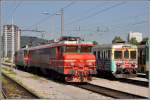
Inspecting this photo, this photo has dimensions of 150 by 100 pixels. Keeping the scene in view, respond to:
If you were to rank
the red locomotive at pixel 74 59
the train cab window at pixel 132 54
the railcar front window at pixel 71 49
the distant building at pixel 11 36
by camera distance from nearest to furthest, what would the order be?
the red locomotive at pixel 74 59, the railcar front window at pixel 71 49, the train cab window at pixel 132 54, the distant building at pixel 11 36

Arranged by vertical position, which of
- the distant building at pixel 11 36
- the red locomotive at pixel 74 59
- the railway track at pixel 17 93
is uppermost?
the distant building at pixel 11 36

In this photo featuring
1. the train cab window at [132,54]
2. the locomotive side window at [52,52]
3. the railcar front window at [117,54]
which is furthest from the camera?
the train cab window at [132,54]

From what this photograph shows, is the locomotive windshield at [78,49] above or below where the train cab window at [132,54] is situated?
above

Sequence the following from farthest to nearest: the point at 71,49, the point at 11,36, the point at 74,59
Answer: the point at 11,36 → the point at 71,49 → the point at 74,59

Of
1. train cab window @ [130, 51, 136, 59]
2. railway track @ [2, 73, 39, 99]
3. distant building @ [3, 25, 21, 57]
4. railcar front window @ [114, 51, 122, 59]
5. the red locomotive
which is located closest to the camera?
railway track @ [2, 73, 39, 99]

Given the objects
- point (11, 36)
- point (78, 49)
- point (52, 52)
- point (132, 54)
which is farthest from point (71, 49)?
point (11, 36)

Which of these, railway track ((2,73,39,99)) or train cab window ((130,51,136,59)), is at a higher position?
train cab window ((130,51,136,59))

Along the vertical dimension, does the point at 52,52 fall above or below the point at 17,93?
above

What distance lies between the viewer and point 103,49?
2866cm

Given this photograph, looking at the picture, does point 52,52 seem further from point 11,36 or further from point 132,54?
point 11,36

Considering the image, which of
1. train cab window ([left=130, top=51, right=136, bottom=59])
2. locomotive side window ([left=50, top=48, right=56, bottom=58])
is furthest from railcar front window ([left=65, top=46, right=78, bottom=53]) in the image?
train cab window ([left=130, top=51, right=136, bottom=59])

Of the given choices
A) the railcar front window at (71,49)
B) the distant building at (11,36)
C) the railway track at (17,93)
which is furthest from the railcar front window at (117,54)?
the distant building at (11,36)

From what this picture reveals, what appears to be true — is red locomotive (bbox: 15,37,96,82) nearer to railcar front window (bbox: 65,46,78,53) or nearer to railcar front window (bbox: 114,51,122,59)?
railcar front window (bbox: 65,46,78,53)

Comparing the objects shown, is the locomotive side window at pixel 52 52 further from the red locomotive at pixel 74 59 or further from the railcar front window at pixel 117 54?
the railcar front window at pixel 117 54
